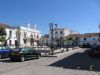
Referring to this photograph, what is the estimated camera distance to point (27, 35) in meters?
78.4

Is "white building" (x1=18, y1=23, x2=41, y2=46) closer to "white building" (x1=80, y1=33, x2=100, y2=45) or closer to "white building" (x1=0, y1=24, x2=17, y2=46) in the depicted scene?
"white building" (x1=0, y1=24, x2=17, y2=46)

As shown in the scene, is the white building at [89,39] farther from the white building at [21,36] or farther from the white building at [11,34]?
the white building at [11,34]

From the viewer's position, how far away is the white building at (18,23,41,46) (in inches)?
2894

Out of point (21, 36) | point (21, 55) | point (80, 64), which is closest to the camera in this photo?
point (80, 64)

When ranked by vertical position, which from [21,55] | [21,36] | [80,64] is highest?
[21,36]

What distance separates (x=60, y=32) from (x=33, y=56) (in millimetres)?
92374

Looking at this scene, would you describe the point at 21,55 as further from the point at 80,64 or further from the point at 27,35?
the point at 27,35

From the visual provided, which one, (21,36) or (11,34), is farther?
(21,36)

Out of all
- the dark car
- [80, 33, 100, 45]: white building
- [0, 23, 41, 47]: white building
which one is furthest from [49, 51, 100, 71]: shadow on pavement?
[80, 33, 100, 45]: white building

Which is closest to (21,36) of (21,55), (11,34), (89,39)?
(11,34)

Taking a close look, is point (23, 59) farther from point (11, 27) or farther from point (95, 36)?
point (95, 36)

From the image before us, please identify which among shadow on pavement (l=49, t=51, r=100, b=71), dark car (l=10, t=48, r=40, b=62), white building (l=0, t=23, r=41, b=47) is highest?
white building (l=0, t=23, r=41, b=47)

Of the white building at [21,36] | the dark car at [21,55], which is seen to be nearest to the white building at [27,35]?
the white building at [21,36]

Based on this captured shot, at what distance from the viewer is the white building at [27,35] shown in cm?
7350
